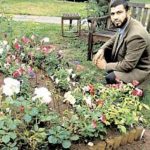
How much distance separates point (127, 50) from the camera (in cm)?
505

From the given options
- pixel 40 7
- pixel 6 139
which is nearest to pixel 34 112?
pixel 6 139

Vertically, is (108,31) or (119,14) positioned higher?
(119,14)

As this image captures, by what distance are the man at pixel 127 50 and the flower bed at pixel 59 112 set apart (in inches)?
20.1

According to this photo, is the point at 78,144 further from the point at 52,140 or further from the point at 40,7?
the point at 40,7

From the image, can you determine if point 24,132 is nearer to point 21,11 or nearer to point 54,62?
point 54,62

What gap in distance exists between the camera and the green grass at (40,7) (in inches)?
495

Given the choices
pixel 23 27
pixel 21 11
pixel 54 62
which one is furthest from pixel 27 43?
pixel 21 11

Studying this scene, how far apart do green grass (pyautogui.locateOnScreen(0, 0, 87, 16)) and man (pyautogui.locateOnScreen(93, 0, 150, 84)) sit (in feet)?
22.8

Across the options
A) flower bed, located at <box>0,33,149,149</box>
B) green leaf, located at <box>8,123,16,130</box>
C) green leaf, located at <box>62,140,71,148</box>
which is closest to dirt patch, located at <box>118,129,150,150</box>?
flower bed, located at <box>0,33,149,149</box>

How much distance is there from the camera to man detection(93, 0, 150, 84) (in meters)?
4.98

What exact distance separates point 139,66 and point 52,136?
2.29 m

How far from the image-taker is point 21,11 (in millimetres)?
12531

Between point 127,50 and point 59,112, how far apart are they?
4.51 ft

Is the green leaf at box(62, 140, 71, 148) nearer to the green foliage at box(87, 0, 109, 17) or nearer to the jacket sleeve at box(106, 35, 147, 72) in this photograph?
the jacket sleeve at box(106, 35, 147, 72)
